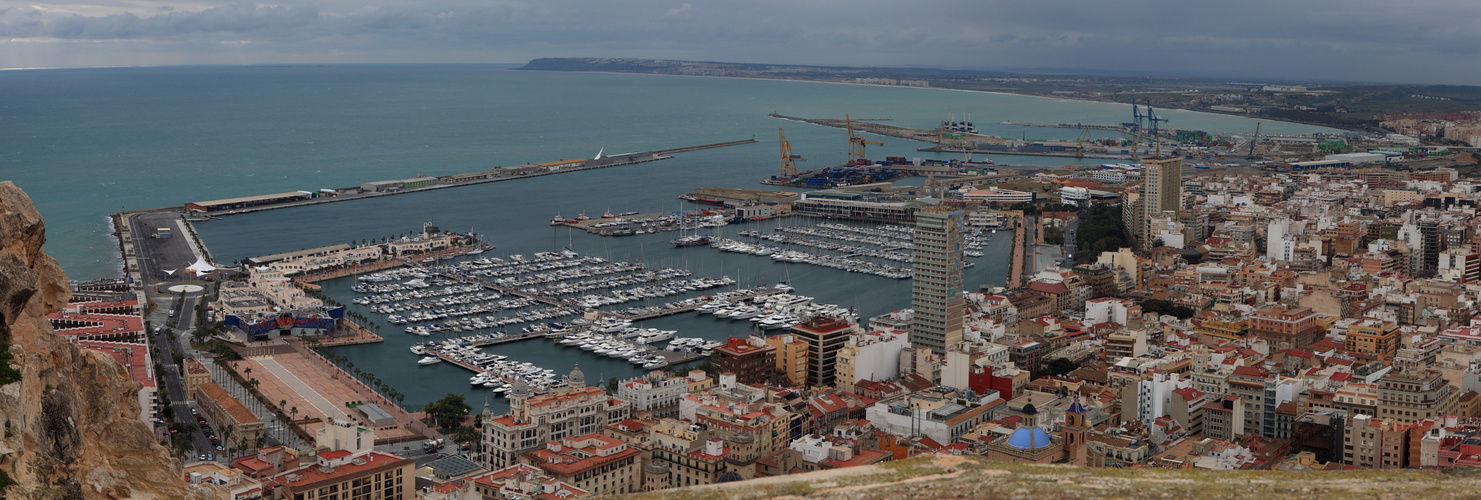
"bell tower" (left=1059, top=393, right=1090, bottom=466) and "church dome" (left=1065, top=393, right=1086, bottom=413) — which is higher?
"church dome" (left=1065, top=393, right=1086, bottom=413)

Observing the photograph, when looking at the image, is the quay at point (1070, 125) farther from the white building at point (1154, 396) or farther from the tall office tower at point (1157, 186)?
the white building at point (1154, 396)

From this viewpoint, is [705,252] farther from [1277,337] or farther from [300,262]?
[1277,337]

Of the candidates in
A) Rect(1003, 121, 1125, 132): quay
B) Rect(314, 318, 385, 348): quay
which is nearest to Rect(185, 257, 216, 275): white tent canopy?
Rect(314, 318, 385, 348): quay

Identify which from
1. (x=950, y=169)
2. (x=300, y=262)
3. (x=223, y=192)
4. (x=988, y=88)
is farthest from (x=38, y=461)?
(x=988, y=88)

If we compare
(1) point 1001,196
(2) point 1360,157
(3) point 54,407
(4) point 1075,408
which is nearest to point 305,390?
(4) point 1075,408

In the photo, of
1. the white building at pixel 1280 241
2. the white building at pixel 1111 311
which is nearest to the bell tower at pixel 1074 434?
the white building at pixel 1111 311

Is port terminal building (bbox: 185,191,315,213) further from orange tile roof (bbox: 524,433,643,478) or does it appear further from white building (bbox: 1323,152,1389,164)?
white building (bbox: 1323,152,1389,164)
